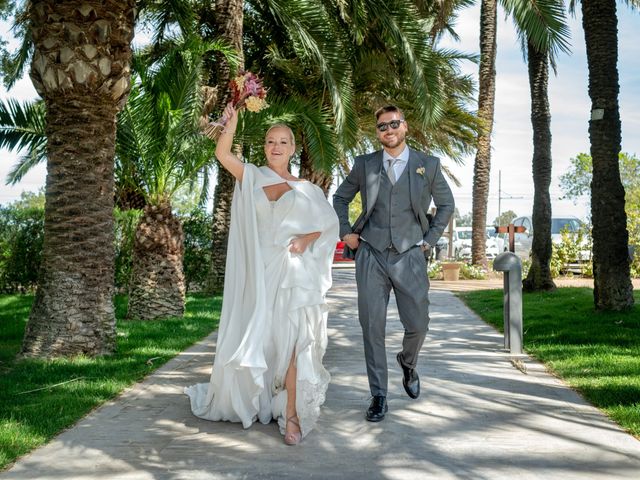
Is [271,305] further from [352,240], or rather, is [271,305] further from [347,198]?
[347,198]

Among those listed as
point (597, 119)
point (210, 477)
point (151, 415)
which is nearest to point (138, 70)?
point (597, 119)

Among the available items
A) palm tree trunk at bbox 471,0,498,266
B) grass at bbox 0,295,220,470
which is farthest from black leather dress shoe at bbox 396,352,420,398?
palm tree trunk at bbox 471,0,498,266

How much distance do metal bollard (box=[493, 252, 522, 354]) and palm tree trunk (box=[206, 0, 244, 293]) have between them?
6453mm

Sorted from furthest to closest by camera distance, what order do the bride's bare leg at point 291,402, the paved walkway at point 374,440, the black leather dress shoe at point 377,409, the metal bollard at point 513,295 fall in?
the metal bollard at point 513,295, the black leather dress shoe at point 377,409, the bride's bare leg at point 291,402, the paved walkway at point 374,440

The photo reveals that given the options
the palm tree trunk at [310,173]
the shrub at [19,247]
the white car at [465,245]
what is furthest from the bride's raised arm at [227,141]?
the white car at [465,245]

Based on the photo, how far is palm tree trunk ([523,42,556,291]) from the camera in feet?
47.3

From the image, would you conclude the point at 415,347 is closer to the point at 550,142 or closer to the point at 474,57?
the point at 550,142

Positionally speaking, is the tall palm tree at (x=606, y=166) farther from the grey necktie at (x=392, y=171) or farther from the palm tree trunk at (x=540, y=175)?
the grey necktie at (x=392, y=171)

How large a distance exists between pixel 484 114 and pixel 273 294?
18205 mm

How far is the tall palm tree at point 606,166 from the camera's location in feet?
32.7

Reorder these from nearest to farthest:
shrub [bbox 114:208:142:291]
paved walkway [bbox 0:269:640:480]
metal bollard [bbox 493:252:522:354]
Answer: paved walkway [bbox 0:269:640:480], metal bollard [bbox 493:252:522:354], shrub [bbox 114:208:142:291]

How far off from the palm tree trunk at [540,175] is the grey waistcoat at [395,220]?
1001 centimetres

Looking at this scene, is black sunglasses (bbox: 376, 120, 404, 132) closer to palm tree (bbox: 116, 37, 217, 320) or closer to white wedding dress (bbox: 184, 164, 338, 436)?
white wedding dress (bbox: 184, 164, 338, 436)

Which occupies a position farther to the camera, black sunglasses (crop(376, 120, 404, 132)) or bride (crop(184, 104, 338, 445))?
black sunglasses (crop(376, 120, 404, 132))
